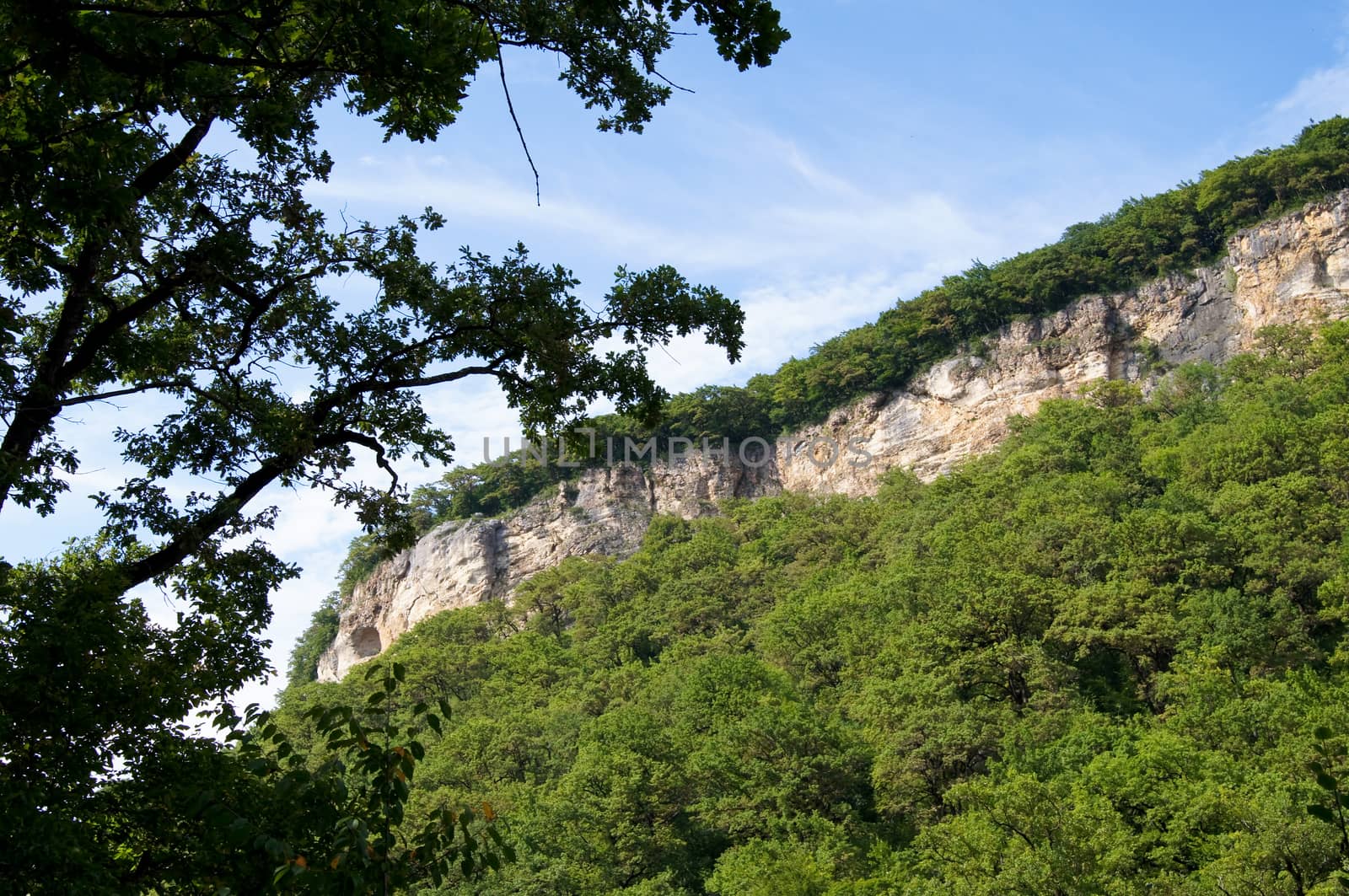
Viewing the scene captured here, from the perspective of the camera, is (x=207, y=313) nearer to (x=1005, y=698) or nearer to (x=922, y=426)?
(x=1005, y=698)

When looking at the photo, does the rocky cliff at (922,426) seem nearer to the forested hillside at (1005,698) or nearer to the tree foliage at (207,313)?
the forested hillside at (1005,698)

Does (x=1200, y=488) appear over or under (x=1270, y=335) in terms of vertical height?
under

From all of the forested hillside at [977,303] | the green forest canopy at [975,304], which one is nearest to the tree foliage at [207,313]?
the forested hillside at [977,303]

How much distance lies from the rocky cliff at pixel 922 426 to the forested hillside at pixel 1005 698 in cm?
564

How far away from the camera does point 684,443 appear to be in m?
69.7

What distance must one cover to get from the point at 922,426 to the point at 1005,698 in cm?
3257

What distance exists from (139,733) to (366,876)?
115 inches

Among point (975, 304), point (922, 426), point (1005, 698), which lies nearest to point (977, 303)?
point (975, 304)

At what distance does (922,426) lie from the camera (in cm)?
6238

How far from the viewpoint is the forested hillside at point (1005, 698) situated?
2194 cm

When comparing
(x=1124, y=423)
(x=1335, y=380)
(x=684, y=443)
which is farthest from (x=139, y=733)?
(x=684, y=443)

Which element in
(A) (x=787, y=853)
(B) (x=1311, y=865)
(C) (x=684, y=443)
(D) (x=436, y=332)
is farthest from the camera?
(C) (x=684, y=443)

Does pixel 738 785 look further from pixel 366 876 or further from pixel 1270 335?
pixel 1270 335

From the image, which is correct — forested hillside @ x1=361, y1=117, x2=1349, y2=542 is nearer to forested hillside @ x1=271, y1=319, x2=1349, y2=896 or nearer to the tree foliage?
forested hillside @ x1=271, y1=319, x2=1349, y2=896
